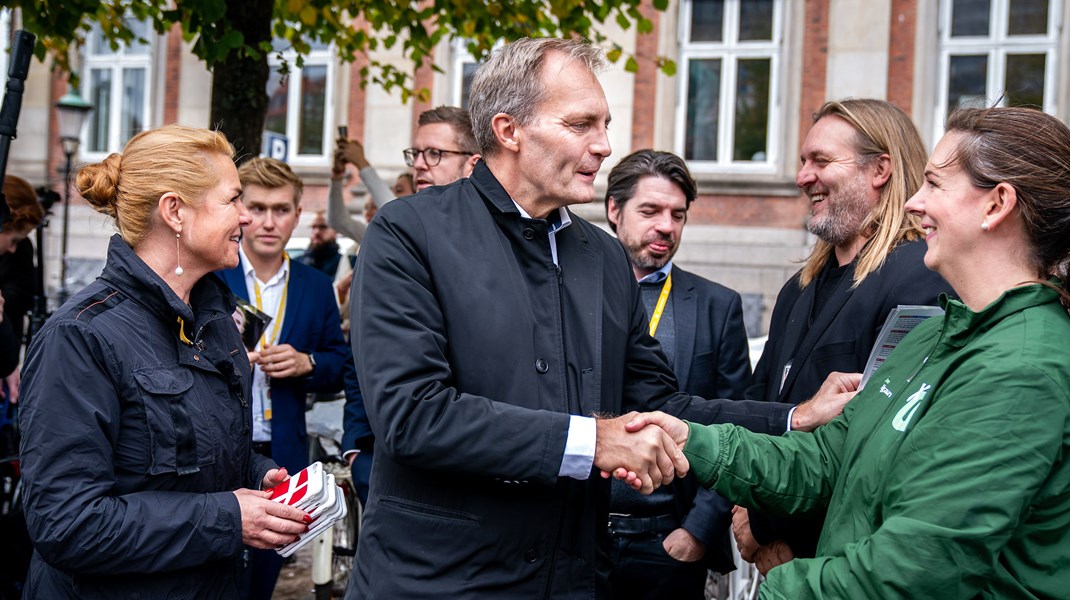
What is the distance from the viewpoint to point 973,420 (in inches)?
76.0

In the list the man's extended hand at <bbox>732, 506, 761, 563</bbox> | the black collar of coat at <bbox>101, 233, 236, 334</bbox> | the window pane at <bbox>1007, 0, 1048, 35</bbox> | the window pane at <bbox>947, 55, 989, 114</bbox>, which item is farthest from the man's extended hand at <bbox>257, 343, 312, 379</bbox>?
the window pane at <bbox>1007, 0, 1048, 35</bbox>

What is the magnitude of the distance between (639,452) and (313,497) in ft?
2.81

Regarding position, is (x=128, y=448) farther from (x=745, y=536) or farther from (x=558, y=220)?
(x=745, y=536)

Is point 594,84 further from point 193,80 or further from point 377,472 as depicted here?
point 193,80

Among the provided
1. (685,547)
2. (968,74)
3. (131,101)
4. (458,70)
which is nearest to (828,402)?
(685,547)

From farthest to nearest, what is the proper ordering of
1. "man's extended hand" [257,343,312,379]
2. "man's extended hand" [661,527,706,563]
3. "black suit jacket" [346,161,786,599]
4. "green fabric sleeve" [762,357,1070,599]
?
1. "man's extended hand" [257,343,312,379]
2. "man's extended hand" [661,527,706,563]
3. "black suit jacket" [346,161,786,599]
4. "green fabric sleeve" [762,357,1070,599]

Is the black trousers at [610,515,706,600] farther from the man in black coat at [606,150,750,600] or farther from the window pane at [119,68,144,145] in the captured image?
the window pane at [119,68,144,145]

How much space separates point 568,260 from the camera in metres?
2.69

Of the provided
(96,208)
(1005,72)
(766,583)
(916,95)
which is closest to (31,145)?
(916,95)

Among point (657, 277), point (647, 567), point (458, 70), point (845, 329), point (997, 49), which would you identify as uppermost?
point (997, 49)

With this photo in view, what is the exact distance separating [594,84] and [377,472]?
3.79ft

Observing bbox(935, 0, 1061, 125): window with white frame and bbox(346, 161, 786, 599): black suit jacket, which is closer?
bbox(346, 161, 786, 599): black suit jacket

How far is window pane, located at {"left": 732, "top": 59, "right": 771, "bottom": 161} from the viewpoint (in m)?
14.8

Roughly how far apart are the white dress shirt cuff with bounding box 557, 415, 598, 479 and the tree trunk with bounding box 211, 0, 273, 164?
398cm
